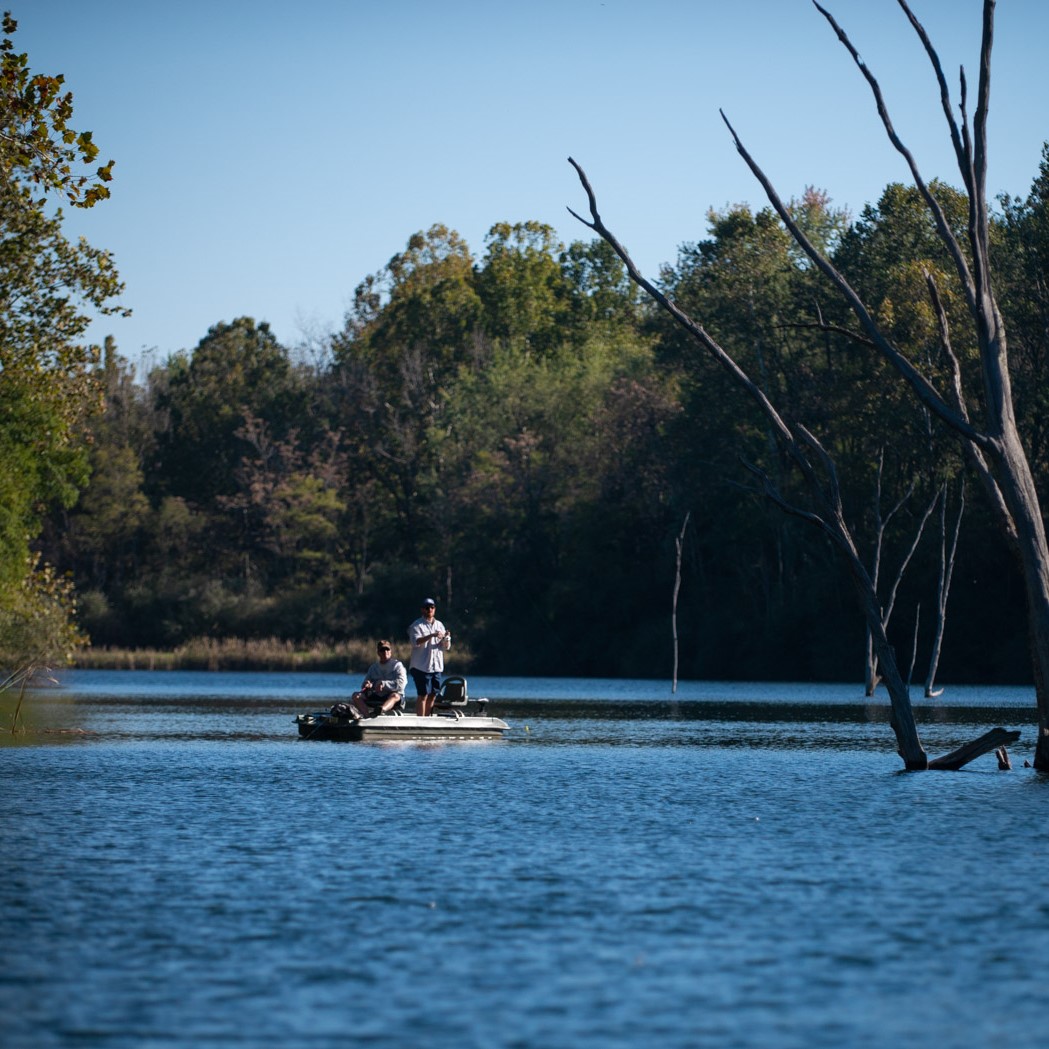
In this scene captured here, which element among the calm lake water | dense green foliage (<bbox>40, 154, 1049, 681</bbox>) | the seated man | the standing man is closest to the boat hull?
the standing man

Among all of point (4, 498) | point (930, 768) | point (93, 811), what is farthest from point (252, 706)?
point (93, 811)

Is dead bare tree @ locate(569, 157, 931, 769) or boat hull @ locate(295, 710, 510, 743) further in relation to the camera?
boat hull @ locate(295, 710, 510, 743)

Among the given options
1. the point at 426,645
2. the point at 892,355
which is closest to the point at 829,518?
the point at 892,355

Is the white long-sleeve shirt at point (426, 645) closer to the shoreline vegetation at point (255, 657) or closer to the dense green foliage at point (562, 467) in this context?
the dense green foliage at point (562, 467)

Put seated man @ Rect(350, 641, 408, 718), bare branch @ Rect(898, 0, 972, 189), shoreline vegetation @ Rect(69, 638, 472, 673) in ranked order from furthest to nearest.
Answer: shoreline vegetation @ Rect(69, 638, 472, 673)
seated man @ Rect(350, 641, 408, 718)
bare branch @ Rect(898, 0, 972, 189)

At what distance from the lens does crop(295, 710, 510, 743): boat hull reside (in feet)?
104

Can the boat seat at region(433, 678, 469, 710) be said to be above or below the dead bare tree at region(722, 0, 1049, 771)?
below

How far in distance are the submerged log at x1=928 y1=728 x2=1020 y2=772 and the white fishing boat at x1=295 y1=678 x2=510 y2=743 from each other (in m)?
8.75

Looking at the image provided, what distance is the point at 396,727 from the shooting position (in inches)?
1249

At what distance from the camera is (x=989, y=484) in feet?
80.8

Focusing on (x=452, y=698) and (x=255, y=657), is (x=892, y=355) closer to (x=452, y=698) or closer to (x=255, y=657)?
(x=452, y=698)

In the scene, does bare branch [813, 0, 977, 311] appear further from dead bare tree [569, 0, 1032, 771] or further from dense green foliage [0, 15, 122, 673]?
dense green foliage [0, 15, 122, 673]

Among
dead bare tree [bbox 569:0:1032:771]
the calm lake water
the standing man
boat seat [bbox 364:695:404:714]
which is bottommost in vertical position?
the calm lake water

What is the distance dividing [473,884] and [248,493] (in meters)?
90.1
